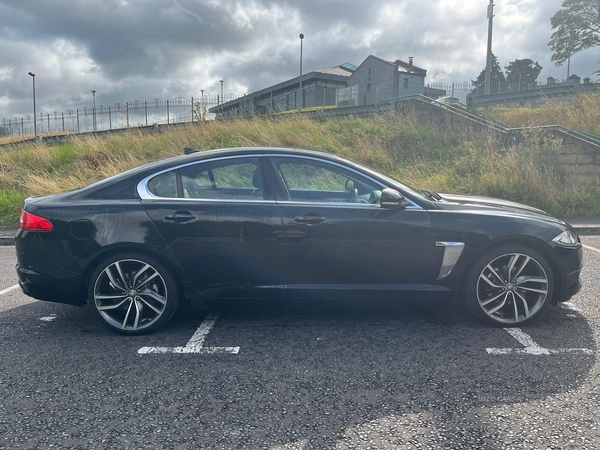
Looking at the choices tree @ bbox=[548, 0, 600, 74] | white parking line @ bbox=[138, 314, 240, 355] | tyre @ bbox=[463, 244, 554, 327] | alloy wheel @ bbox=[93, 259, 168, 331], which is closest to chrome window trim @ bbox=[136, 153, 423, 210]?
alloy wheel @ bbox=[93, 259, 168, 331]

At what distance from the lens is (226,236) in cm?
Result: 377

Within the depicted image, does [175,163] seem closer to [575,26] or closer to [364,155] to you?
[364,155]

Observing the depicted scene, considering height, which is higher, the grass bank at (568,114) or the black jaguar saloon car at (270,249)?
the grass bank at (568,114)

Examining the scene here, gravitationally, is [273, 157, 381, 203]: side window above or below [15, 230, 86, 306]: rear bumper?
above

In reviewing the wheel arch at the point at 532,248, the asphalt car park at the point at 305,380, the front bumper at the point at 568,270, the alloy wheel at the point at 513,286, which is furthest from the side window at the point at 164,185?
the front bumper at the point at 568,270

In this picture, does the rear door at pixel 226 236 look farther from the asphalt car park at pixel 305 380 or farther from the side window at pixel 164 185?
the asphalt car park at pixel 305 380

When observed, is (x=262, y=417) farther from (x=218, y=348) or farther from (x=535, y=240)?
(x=535, y=240)

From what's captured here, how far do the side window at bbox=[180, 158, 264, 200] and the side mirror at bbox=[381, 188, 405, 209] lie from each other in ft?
3.34

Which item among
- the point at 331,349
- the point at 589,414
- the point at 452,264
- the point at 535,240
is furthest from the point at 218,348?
the point at 535,240

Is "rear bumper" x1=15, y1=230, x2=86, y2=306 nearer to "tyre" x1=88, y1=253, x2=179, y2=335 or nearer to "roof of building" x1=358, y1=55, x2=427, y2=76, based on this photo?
"tyre" x1=88, y1=253, x2=179, y2=335

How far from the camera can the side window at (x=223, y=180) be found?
388 centimetres

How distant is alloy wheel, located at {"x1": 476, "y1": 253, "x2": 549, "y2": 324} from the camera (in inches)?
151

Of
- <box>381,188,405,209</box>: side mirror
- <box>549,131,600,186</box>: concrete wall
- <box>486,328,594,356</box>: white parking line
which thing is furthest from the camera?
<box>549,131,600,186</box>: concrete wall

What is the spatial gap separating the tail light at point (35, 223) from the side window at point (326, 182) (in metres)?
1.97
